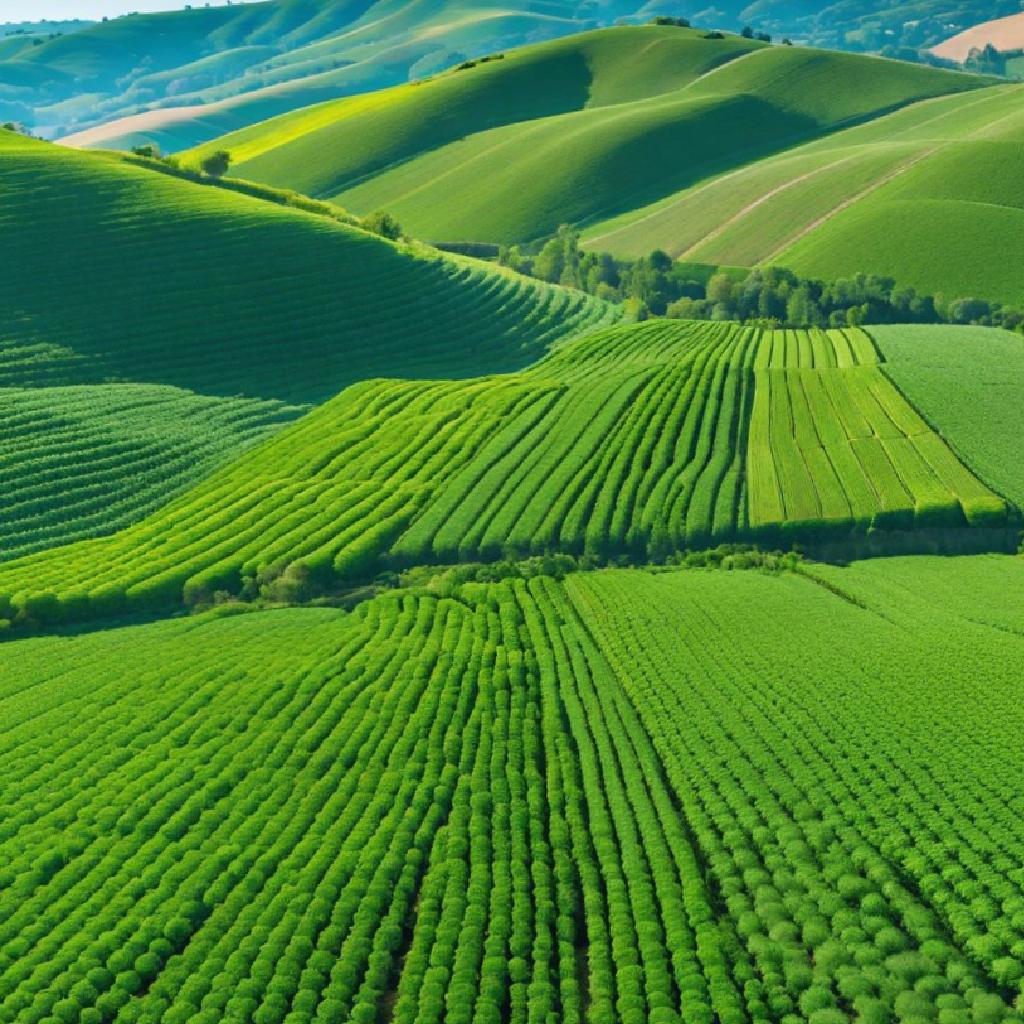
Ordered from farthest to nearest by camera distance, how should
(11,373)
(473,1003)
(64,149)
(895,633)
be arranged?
(64,149) → (11,373) → (895,633) → (473,1003)

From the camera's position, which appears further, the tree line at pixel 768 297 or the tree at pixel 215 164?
the tree at pixel 215 164

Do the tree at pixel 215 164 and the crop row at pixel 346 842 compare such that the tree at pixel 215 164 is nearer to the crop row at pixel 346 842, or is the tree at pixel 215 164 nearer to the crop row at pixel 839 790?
the crop row at pixel 346 842

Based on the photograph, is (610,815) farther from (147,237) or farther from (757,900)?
(147,237)

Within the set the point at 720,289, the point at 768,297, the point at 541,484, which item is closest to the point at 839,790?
the point at 541,484

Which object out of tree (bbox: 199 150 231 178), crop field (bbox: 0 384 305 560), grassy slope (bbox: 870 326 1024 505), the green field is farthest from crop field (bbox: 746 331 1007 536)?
tree (bbox: 199 150 231 178)

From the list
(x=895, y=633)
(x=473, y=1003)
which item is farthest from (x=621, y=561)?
(x=473, y=1003)

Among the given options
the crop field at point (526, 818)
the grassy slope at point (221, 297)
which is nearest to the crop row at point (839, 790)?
the crop field at point (526, 818)
